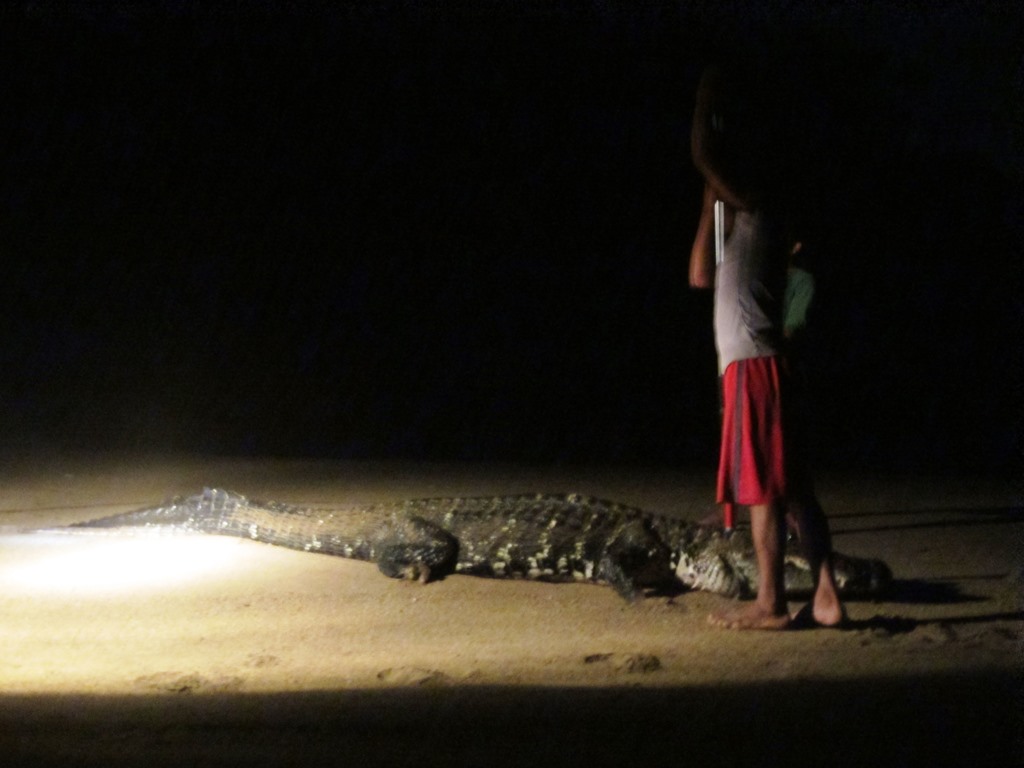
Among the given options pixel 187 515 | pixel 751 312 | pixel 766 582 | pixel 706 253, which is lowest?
pixel 187 515

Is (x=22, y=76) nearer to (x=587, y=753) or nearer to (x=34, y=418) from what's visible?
(x=34, y=418)

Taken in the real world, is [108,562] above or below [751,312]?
below

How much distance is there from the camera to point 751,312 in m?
5.57

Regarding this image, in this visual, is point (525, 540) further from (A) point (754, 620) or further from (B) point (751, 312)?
(B) point (751, 312)

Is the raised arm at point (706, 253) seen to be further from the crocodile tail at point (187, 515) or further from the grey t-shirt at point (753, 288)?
the crocodile tail at point (187, 515)

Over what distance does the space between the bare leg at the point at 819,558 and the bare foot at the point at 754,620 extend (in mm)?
191

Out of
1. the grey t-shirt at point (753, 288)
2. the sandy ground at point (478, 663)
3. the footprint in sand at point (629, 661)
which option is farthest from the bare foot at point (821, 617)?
the grey t-shirt at point (753, 288)

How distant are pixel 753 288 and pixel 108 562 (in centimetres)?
521

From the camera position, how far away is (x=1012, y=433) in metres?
15.3

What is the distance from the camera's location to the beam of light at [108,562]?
7551mm

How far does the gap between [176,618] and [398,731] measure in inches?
111

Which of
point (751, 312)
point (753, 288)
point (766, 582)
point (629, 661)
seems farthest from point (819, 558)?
point (753, 288)

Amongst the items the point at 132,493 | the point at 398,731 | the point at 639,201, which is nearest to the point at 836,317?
the point at 639,201

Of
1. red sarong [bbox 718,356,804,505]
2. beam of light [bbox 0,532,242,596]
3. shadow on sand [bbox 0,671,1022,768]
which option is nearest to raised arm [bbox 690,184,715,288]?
red sarong [bbox 718,356,804,505]
